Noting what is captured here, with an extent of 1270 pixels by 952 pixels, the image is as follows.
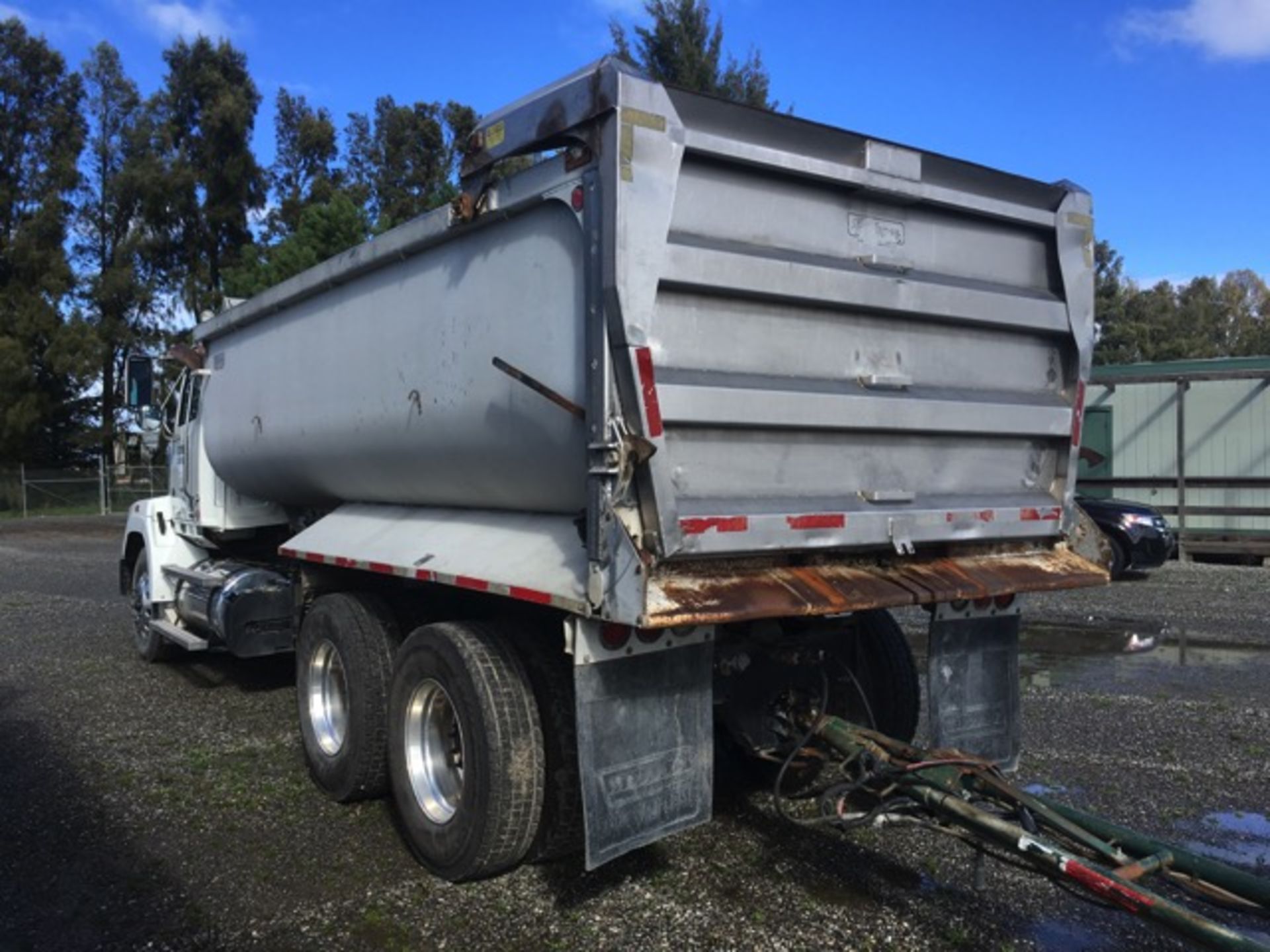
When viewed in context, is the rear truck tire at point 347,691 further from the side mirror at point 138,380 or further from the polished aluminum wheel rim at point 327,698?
the side mirror at point 138,380

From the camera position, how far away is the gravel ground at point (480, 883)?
3922mm

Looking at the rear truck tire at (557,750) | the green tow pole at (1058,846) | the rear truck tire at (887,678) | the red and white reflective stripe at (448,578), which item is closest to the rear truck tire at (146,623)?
the red and white reflective stripe at (448,578)

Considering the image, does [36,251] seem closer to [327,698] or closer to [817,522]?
[327,698]

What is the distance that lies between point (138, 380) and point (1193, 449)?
16238mm

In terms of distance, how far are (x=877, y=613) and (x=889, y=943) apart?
6.06 ft

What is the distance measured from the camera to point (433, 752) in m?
4.61

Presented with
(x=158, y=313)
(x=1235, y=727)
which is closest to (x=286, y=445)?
(x=1235, y=727)

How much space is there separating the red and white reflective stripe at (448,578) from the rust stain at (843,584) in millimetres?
361

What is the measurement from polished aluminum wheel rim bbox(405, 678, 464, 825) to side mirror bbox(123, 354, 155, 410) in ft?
17.8

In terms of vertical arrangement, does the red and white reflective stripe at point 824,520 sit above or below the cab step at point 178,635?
above

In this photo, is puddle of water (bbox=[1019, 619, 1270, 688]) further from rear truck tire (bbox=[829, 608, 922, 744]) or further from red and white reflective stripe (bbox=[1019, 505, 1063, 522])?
red and white reflective stripe (bbox=[1019, 505, 1063, 522])

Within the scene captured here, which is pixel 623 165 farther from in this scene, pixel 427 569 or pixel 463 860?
pixel 463 860

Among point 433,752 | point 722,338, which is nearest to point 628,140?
point 722,338

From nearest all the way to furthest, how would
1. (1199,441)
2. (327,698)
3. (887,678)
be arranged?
(887,678) < (327,698) < (1199,441)
